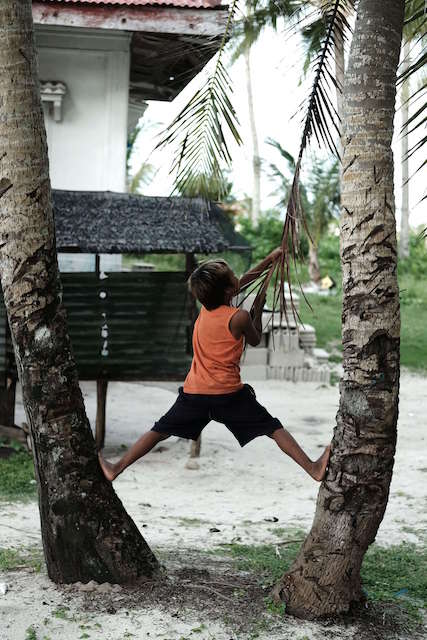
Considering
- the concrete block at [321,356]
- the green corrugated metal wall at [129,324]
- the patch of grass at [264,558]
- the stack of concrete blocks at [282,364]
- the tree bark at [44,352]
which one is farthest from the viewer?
the concrete block at [321,356]

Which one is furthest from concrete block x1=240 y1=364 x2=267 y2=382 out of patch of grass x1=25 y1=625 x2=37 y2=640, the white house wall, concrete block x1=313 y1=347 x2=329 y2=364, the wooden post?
patch of grass x1=25 y1=625 x2=37 y2=640

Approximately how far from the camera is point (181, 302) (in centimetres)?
894

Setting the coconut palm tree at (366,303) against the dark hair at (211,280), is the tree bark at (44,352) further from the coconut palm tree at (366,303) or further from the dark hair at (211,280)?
the coconut palm tree at (366,303)

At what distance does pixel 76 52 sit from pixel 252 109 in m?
24.0

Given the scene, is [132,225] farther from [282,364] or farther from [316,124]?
[282,364]

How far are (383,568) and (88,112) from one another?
308 inches

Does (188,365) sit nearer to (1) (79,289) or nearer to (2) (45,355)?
(1) (79,289)

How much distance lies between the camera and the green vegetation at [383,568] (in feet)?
15.9

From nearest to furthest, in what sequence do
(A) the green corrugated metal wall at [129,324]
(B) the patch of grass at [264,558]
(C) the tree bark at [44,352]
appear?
(C) the tree bark at [44,352]
(B) the patch of grass at [264,558]
(A) the green corrugated metal wall at [129,324]

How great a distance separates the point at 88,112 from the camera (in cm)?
1162

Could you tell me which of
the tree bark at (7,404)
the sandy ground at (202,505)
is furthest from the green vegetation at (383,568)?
the tree bark at (7,404)

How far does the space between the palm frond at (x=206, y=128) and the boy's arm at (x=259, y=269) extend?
43.0 inches

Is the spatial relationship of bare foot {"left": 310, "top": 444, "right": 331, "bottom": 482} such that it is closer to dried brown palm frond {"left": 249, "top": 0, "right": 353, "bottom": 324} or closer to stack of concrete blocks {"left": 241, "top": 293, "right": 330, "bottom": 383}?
dried brown palm frond {"left": 249, "top": 0, "right": 353, "bottom": 324}

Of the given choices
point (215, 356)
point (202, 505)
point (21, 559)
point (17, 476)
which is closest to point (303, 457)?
point (215, 356)
